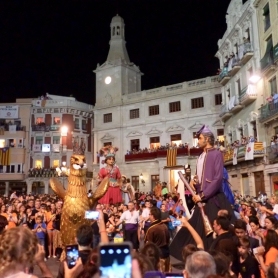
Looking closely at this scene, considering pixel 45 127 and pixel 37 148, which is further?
pixel 45 127

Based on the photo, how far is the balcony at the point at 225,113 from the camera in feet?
98.2

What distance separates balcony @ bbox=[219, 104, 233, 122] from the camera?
29934 mm

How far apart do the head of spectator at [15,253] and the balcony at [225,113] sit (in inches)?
1130

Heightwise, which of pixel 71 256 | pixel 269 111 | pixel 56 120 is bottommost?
pixel 71 256

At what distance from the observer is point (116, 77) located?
129 ft

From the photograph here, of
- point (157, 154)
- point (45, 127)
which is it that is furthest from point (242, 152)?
point (45, 127)

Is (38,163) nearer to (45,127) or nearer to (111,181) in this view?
(45,127)

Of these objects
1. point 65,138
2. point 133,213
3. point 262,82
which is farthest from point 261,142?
point 65,138

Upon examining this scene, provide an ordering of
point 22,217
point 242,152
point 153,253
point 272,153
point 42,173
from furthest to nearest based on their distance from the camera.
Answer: point 42,173 → point 242,152 → point 272,153 → point 22,217 → point 153,253

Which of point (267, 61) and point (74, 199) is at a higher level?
point (267, 61)

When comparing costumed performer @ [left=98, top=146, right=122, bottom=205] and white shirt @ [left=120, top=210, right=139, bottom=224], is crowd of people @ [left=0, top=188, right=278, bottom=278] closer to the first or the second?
white shirt @ [left=120, top=210, right=139, bottom=224]

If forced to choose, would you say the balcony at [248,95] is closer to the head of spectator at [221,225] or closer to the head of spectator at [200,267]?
the head of spectator at [221,225]

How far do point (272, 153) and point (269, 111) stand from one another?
9.41 ft

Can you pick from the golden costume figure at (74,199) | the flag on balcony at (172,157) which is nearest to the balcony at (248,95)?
the flag on balcony at (172,157)
